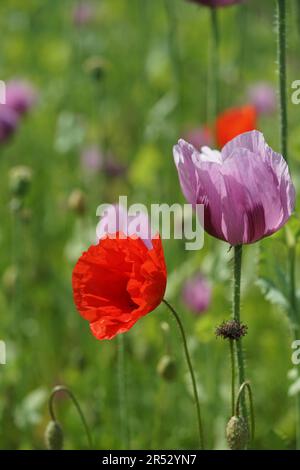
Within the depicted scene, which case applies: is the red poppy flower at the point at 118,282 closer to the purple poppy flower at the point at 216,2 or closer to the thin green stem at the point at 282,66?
the thin green stem at the point at 282,66

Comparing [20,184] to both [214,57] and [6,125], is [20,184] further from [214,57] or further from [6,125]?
[6,125]

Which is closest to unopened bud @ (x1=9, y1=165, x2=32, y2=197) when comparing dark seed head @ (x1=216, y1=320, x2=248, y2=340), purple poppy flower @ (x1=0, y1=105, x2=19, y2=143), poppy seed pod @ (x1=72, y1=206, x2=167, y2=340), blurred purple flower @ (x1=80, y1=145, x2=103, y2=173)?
purple poppy flower @ (x1=0, y1=105, x2=19, y2=143)

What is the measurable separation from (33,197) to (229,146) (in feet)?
4.21

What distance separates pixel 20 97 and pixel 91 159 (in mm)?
440

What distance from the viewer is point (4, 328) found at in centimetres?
182

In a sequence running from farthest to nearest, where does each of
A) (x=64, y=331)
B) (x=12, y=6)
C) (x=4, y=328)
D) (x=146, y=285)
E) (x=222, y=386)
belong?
(x=12, y=6) → (x=64, y=331) → (x=4, y=328) → (x=222, y=386) → (x=146, y=285)

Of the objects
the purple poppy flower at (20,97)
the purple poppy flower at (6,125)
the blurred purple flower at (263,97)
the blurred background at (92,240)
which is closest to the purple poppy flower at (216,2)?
the blurred background at (92,240)

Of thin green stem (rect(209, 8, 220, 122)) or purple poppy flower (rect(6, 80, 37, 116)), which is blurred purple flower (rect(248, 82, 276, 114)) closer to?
purple poppy flower (rect(6, 80, 37, 116))

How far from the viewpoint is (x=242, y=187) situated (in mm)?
887

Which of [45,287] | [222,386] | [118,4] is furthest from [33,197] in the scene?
[118,4]

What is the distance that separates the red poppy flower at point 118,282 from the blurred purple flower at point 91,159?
1.56m

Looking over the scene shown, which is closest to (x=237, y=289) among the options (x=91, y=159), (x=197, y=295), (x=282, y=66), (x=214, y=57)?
(x=282, y=66)

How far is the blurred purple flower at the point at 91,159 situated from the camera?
100 inches
